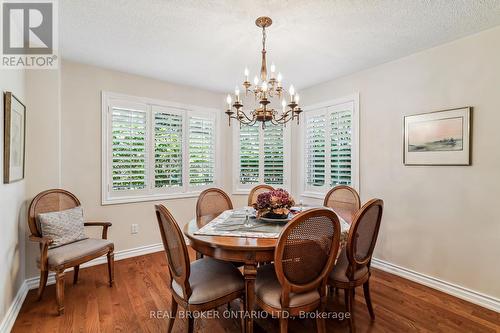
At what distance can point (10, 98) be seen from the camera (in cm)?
192

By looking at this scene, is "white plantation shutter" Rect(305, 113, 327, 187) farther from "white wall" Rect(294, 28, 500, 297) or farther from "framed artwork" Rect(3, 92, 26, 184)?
"framed artwork" Rect(3, 92, 26, 184)

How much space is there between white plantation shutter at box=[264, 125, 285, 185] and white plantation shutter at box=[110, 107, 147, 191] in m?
1.94

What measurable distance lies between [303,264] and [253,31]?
2.02 metres

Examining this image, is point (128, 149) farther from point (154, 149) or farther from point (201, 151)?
point (201, 151)

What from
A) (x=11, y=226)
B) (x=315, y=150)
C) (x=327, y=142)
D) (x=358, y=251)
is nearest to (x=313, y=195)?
(x=315, y=150)

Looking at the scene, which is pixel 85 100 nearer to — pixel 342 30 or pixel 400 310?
pixel 342 30

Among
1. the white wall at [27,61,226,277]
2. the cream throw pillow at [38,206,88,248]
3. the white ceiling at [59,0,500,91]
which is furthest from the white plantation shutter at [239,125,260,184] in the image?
the cream throw pillow at [38,206,88,248]

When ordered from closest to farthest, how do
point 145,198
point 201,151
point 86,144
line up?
point 86,144 → point 145,198 → point 201,151

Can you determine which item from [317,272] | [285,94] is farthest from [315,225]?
[285,94]

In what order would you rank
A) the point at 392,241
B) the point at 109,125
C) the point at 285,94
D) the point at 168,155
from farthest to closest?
the point at 285,94 → the point at 168,155 → the point at 109,125 → the point at 392,241

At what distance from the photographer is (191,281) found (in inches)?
67.8

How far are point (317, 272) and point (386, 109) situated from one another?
235 centimetres

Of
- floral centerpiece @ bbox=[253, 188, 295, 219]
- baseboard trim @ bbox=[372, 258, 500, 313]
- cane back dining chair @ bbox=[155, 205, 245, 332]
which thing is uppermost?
floral centerpiece @ bbox=[253, 188, 295, 219]

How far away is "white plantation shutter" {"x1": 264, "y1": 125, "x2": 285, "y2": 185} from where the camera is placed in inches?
169
